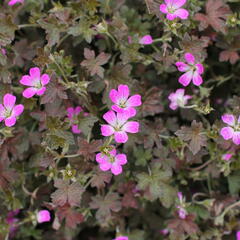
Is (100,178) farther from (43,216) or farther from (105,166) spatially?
(43,216)

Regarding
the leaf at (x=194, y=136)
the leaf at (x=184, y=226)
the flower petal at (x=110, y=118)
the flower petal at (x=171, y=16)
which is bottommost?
the leaf at (x=184, y=226)

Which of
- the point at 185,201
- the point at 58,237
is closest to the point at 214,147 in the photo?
the point at 185,201

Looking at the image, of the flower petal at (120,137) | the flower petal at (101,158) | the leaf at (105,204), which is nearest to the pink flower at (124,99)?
the flower petal at (120,137)

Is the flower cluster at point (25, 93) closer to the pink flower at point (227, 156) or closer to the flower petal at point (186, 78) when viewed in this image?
the flower petal at point (186, 78)

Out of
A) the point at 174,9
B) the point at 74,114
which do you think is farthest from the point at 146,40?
the point at 74,114

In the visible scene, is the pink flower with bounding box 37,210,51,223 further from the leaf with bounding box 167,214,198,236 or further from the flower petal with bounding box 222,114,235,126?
the flower petal with bounding box 222,114,235,126
